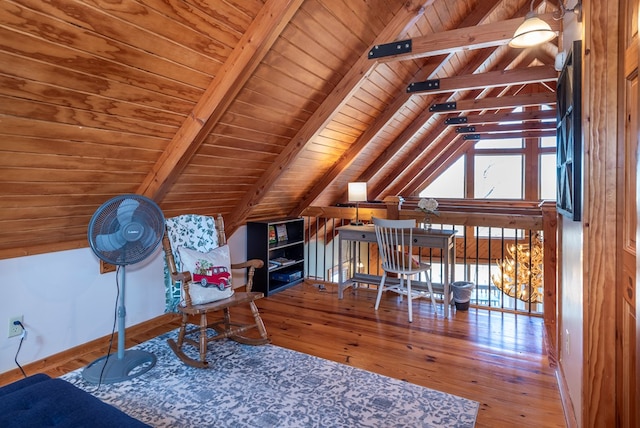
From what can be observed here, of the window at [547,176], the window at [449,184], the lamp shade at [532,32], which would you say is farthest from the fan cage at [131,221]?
the window at [547,176]

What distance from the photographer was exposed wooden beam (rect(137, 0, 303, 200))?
219 centimetres

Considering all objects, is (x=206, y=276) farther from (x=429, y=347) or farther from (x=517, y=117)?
(x=517, y=117)

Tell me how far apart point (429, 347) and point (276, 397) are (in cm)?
128

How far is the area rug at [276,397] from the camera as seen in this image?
1.91 m

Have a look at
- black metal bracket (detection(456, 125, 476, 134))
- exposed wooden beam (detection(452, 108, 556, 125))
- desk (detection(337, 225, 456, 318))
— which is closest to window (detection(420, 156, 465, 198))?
black metal bracket (detection(456, 125, 476, 134))

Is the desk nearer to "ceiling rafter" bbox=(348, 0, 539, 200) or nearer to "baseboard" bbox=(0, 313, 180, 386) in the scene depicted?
"ceiling rafter" bbox=(348, 0, 539, 200)

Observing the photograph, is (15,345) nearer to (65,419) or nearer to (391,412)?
(65,419)

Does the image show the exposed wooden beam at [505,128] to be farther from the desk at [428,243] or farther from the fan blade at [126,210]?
the fan blade at [126,210]

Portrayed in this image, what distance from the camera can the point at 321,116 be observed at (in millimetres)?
3436

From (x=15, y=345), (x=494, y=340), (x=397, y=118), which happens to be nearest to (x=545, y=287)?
(x=494, y=340)

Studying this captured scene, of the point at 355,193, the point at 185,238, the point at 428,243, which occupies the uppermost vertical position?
the point at 355,193

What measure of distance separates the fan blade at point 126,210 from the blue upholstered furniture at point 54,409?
3.96 ft

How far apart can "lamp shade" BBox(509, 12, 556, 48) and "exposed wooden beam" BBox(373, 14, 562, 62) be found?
700mm

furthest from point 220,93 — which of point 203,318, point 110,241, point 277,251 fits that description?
point 277,251
